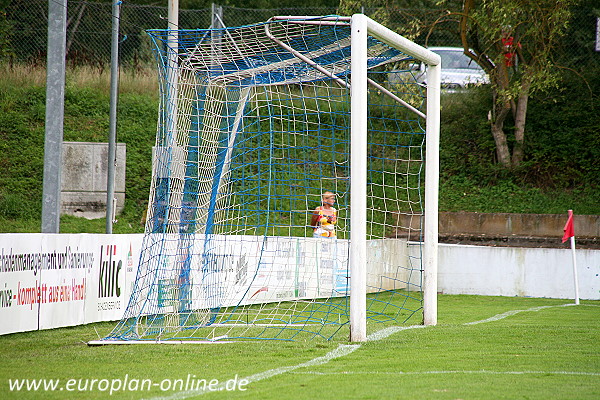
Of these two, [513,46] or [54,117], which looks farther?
[513,46]

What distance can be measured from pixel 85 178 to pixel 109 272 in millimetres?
8723

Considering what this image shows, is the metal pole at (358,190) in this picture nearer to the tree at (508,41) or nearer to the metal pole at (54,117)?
the metal pole at (54,117)

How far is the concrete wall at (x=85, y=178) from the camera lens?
19.0 metres

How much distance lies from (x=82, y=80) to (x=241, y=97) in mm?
13980

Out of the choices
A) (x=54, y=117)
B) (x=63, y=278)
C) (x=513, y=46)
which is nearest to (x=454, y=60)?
(x=513, y=46)

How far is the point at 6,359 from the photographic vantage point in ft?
24.2

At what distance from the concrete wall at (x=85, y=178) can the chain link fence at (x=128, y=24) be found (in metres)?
4.03

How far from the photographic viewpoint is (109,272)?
35.8 ft

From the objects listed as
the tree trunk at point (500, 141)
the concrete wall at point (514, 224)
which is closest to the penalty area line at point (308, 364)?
the concrete wall at point (514, 224)

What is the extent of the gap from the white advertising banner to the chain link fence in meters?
11.4

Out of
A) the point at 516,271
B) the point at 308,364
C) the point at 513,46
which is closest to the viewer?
the point at 308,364

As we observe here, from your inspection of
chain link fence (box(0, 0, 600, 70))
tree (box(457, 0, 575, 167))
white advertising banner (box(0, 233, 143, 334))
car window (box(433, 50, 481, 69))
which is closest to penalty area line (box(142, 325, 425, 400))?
white advertising banner (box(0, 233, 143, 334))

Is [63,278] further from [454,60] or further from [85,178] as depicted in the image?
[454,60]

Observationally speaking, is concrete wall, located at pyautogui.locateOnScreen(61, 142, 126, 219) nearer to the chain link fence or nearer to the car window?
the chain link fence
